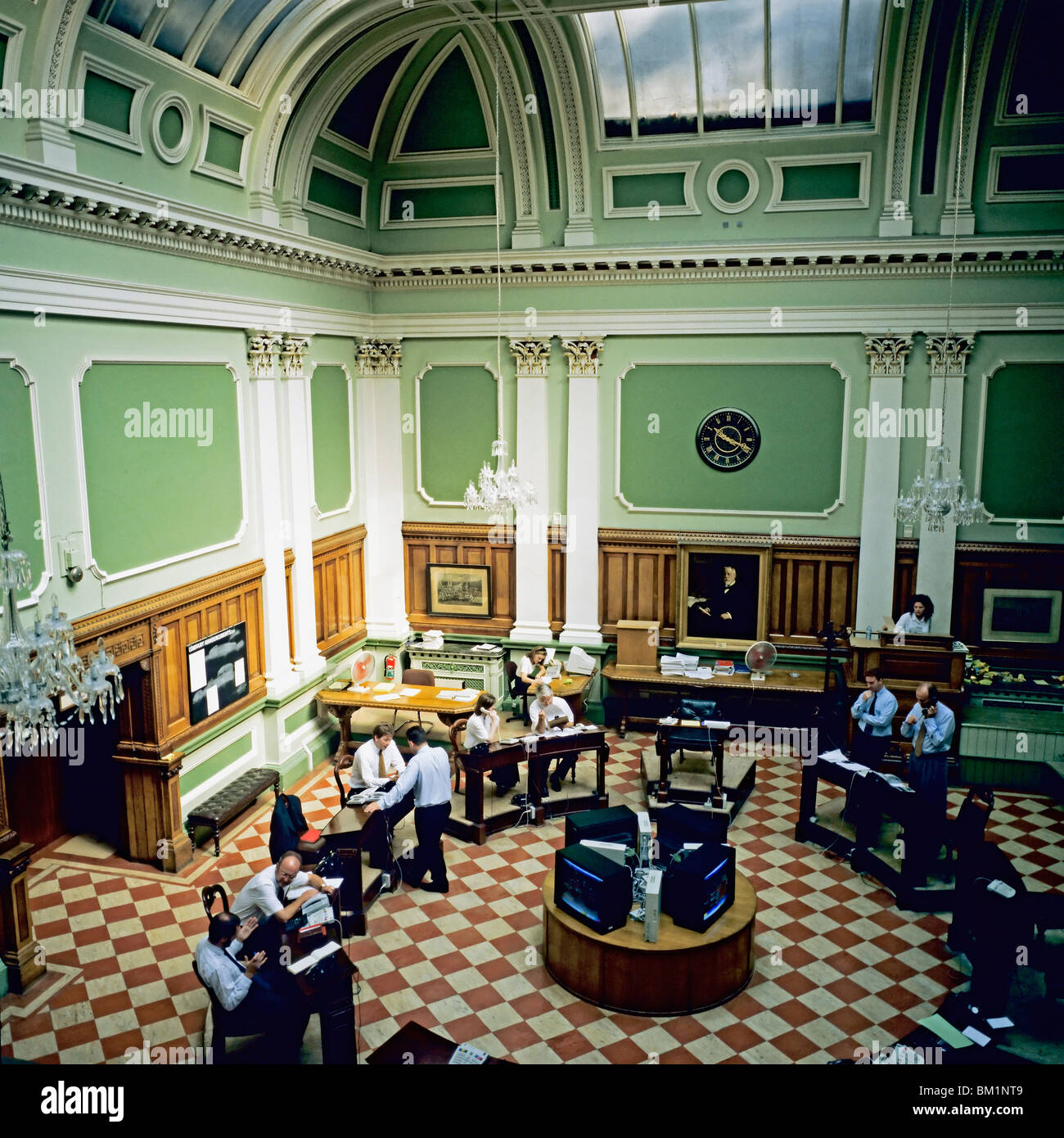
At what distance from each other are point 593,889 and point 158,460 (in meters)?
5.89

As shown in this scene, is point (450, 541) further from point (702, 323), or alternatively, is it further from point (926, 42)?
point (926, 42)

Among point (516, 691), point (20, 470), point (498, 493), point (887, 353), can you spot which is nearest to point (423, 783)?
point (498, 493)

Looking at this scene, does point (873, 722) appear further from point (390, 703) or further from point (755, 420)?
point (390, 703)

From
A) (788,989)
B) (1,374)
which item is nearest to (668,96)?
(1,374)

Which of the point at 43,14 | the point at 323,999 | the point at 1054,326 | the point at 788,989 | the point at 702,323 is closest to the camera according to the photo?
the point at 323,999

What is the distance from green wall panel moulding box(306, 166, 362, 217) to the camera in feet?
39.3

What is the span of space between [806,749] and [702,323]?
233 inches

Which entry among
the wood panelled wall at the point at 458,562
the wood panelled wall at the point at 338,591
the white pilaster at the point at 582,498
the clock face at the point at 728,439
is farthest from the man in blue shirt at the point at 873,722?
the wood panelled wall at the point at 338,591

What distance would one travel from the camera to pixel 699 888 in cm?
755

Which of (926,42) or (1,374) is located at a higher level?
(926,42)

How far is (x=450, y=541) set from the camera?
47.3 feet

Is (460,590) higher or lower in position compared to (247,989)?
higher

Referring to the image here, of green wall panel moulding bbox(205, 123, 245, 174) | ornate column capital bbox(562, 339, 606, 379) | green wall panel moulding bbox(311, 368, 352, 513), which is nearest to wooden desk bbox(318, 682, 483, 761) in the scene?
green wall panel moulding bbox(311, 368, 352, 513)

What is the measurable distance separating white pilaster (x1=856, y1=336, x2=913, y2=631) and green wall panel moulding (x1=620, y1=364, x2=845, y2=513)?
0.42m
